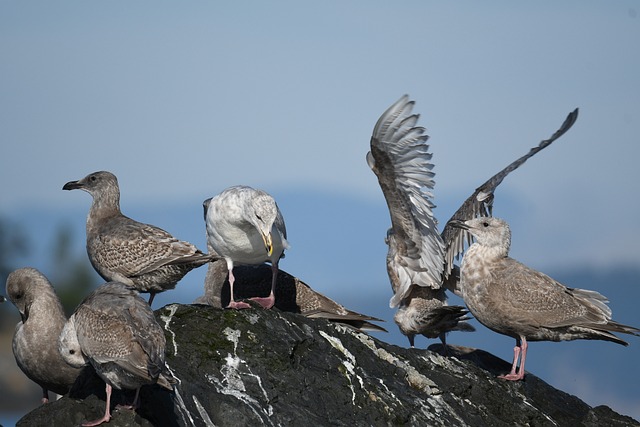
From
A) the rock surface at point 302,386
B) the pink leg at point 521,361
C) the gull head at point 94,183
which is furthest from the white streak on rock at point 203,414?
the gull head at point 94,183

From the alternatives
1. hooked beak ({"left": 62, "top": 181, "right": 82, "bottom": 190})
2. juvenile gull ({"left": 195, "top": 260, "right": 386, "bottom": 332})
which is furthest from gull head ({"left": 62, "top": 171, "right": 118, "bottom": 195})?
juvenile gull ({"left": 195, "top": 260, "right": 386, "bottom": 332})

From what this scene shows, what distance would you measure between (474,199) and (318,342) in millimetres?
4481

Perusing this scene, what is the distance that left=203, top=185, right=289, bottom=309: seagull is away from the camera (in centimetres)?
1165

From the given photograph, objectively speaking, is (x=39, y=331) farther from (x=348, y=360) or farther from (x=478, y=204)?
(x=478, y=204)

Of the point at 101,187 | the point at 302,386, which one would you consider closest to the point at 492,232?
the point at 302,386

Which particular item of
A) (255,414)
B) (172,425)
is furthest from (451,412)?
(172,425)

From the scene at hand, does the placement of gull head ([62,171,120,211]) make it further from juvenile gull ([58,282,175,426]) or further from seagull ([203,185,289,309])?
juvenile gull ([58,282,175,426])

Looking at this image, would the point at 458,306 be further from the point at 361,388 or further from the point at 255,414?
the point at 255,414

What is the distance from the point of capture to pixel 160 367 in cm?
899

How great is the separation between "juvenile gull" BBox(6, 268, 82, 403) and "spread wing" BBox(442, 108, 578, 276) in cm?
471

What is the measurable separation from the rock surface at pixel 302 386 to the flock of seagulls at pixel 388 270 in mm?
469

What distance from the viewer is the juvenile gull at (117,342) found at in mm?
8961

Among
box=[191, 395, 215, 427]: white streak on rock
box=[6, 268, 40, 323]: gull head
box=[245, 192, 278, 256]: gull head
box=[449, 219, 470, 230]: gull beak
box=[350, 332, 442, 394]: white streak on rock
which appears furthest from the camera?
box=[449, 219, 470, 230]: gull beak

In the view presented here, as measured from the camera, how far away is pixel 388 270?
45.9 ft
